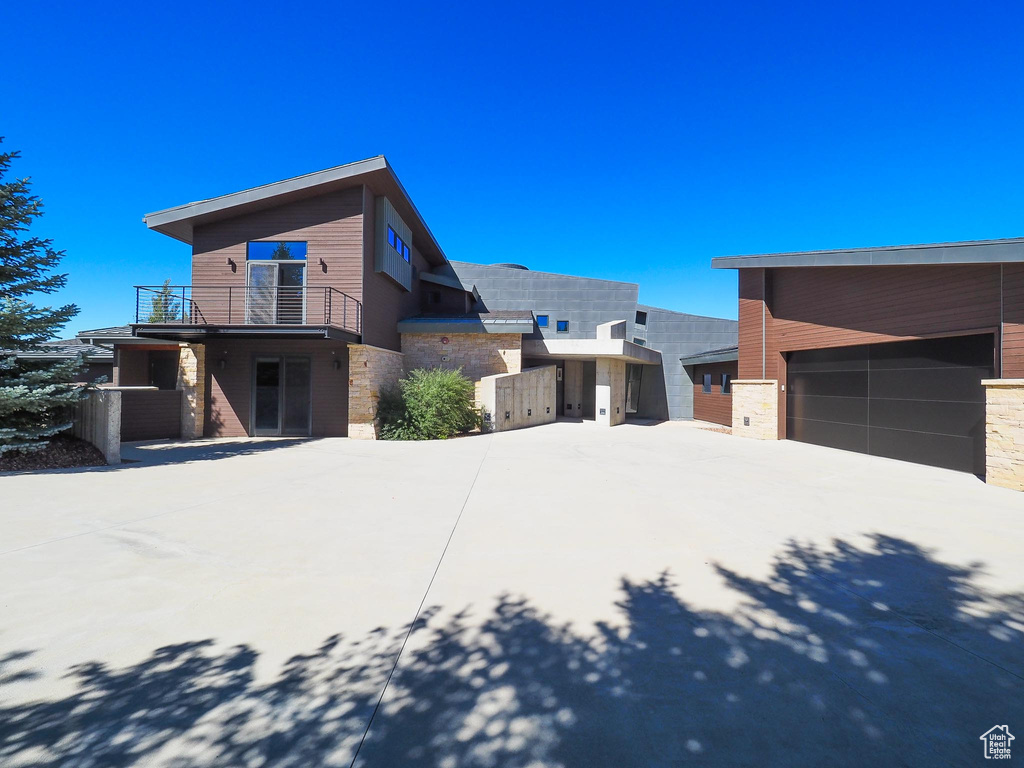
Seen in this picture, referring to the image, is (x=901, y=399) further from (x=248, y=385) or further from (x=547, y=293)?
(x=248, y=385)

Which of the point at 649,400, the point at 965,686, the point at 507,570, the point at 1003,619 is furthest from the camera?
the point at 649,400

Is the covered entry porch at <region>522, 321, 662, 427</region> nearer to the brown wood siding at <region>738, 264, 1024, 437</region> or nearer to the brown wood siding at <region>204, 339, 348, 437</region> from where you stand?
the brown wood siding at <region>738, 264, 1024, 437</region>

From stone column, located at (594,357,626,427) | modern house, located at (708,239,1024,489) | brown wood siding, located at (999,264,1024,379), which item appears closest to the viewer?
brown wood siding, located at (999,264,1024,379)

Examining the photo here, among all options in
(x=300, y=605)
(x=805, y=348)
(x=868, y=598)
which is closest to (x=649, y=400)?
(x=805, y=348)

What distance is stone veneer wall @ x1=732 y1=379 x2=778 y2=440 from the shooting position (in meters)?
13.6

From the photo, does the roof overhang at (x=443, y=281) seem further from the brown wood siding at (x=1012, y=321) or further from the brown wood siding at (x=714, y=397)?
the brown wood siding at (x=1012, y=321)

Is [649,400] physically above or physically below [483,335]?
below

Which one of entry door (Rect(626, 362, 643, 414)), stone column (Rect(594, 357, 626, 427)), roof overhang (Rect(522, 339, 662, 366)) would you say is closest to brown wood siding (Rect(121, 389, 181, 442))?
roof overhang (Rect(522, 339, 662, 366))

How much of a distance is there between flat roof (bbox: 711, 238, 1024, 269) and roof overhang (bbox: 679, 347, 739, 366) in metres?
4.59

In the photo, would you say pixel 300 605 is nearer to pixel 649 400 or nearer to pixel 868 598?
pixel 868 598

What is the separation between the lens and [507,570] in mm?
4039

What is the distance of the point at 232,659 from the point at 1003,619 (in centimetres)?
544

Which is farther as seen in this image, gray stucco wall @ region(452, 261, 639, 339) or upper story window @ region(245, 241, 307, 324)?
gray stucco wall @ region(452, 261, 639, 339)

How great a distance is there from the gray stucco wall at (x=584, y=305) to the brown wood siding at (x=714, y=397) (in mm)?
1314
